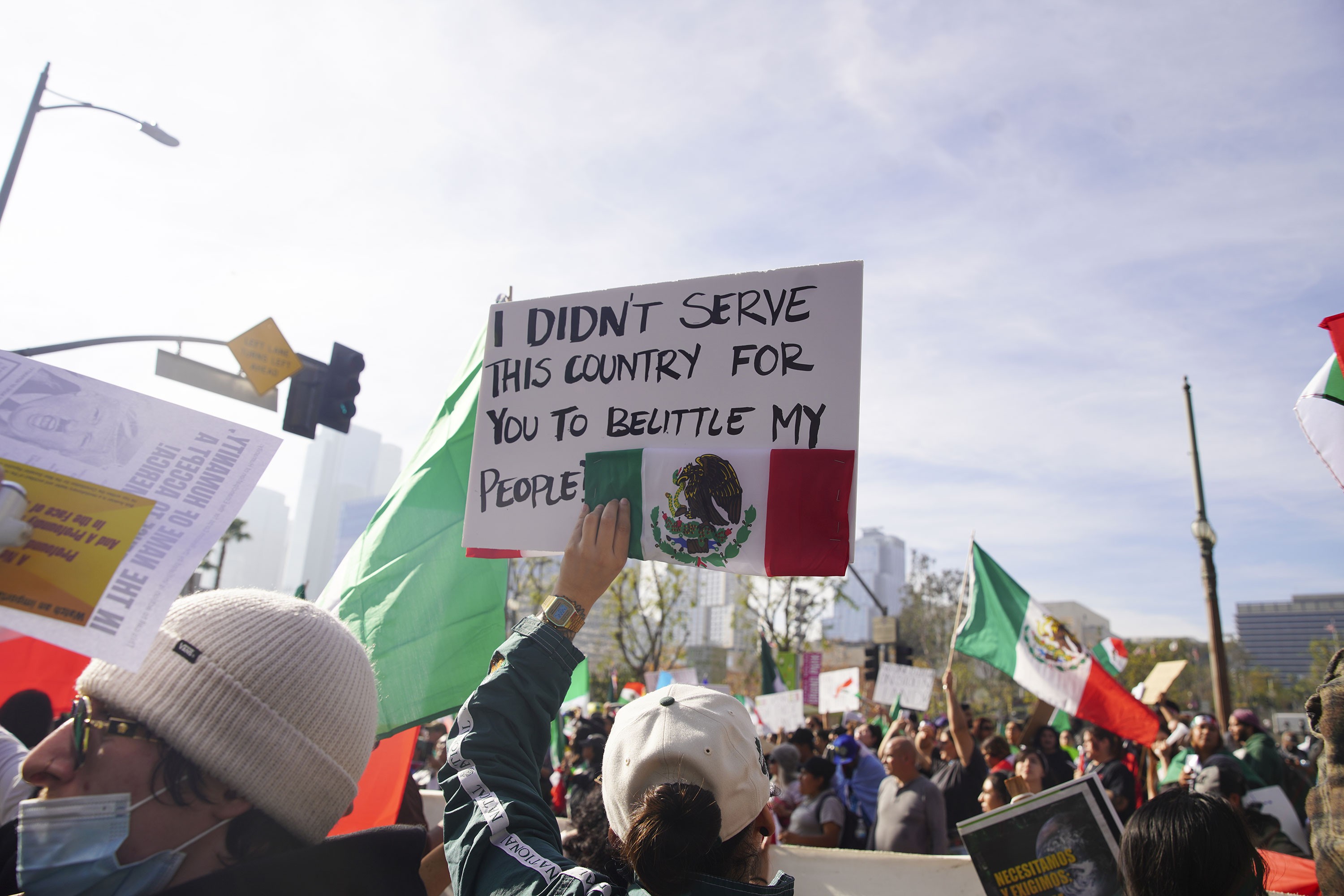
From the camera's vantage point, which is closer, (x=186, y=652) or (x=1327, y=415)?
(x=186, y=652)

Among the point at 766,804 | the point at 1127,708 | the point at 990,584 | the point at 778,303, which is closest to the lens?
the point at 766,804

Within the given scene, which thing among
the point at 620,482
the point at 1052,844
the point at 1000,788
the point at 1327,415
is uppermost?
the point at 1327,415

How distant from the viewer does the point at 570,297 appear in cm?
281

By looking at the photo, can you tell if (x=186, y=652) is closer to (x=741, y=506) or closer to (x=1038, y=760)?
(x=741, y=506)

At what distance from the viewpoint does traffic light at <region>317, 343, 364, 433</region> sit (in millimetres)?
9852

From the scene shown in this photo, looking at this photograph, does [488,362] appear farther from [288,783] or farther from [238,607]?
[288,783]

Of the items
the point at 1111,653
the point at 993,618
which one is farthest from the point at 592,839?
the point at 1111,653

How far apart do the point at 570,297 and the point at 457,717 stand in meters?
1.48

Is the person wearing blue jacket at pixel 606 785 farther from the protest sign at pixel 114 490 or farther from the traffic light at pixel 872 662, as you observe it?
the traffic light at pixel 872 662

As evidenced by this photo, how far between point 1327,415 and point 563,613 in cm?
279

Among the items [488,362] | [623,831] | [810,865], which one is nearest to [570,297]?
[488,362]

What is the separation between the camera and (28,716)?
411cm

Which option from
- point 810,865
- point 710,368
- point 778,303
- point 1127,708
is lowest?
point 810,865

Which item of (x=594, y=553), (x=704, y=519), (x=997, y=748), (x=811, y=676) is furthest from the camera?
(x=811, y=676)
